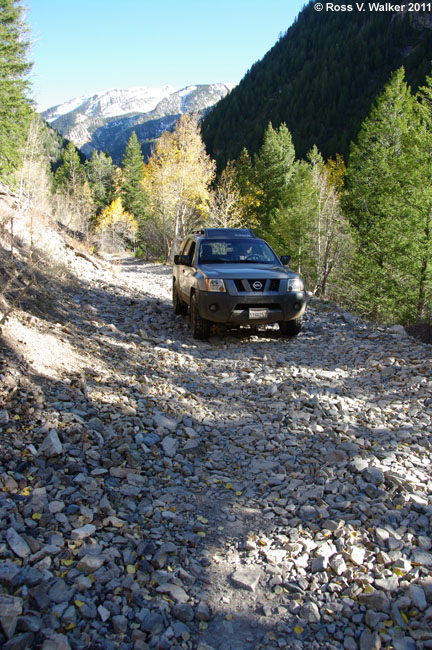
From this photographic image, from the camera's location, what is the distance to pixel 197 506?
2930 millimetres

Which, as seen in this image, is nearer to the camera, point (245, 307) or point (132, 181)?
point (245, 307)

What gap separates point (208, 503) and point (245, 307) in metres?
4.24

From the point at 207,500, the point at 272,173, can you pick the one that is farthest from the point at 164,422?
the point at 272,173

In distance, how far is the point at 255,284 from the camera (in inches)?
271

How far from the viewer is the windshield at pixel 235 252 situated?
791 cm

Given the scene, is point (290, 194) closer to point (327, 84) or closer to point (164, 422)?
point (164, 422)

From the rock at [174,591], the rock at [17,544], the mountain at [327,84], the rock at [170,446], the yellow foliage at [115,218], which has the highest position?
the mountain at [327,84]

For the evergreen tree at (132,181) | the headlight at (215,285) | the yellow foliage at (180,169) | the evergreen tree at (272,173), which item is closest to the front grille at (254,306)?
the headlight at (215,285)

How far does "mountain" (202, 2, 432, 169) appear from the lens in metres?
85.7

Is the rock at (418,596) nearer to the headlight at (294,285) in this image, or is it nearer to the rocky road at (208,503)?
the rocky road at (208,503)

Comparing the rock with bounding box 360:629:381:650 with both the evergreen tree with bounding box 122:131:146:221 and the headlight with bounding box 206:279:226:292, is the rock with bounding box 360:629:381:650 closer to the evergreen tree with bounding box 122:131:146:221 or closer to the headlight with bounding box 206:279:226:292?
the headlight with bounding box 206:279:226:292

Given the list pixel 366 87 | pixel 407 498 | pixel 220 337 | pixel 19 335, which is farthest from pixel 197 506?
pixel 366 87

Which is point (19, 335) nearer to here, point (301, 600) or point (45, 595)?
point (45, 595)

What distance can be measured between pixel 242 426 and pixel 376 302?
51.9ft
